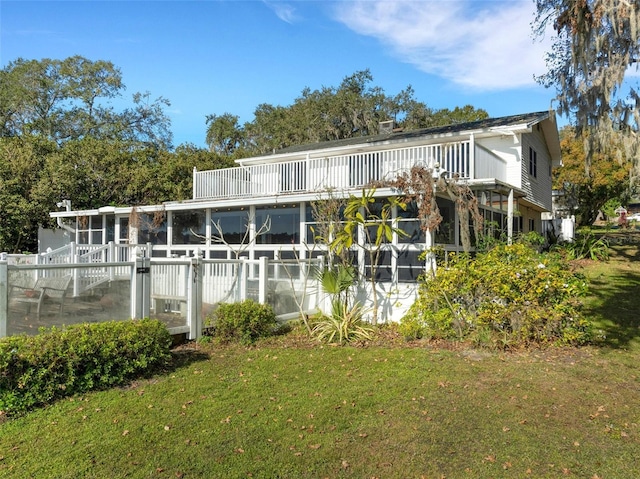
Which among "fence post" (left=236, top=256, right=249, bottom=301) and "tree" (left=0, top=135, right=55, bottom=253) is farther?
"tree" (left=0, top=135, right=55, bottom=253)

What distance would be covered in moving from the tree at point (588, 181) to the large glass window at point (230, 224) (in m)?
18.7

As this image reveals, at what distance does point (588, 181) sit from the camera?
23453mm

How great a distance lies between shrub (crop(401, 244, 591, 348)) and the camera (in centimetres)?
656

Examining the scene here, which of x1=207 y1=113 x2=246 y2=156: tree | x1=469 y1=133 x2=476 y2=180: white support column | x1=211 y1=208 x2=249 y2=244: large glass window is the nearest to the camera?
x1=469 y1=133 x2=476 y2=180: white support column

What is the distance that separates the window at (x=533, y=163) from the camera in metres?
14.6

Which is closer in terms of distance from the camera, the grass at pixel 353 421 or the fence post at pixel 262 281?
the grass at pixel 353 421

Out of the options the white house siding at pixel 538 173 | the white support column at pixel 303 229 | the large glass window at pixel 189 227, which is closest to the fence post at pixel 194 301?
the white support column at pixel 303 229

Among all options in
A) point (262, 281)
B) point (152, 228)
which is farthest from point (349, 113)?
point (262, 281)

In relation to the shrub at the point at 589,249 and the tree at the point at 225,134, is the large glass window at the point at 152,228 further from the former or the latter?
the tree at the point at 225,134

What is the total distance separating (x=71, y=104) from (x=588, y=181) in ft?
107

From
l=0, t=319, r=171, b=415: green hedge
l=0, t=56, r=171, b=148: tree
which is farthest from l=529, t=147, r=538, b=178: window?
l=0, t=56, r=171, b=148: tree

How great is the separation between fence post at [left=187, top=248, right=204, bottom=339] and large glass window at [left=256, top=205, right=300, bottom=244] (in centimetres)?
367

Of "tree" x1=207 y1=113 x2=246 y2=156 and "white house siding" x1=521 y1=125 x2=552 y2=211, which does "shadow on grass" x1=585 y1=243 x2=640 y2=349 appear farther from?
"tree" x1=207 y1=113 x2=246 y2=156

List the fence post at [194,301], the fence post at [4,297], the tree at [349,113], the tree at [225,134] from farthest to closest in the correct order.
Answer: the tree at [225,134]
the tree at [349,113]
the fence post at [194,301]
the fence post at [4,297]
